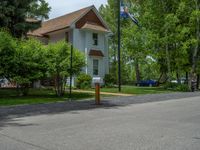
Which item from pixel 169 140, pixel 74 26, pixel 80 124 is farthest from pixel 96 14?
pixel 169 140

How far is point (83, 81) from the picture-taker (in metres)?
34.6

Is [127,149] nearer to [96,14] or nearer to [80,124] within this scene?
[80,124]

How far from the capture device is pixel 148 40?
36250 millimetres

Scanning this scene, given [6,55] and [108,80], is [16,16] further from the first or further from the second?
[108,80]

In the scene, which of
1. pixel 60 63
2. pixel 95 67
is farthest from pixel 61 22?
pixel 60 63

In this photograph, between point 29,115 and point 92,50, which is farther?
point 92,50

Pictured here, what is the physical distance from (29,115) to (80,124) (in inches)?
147

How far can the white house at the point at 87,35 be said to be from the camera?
121 feet

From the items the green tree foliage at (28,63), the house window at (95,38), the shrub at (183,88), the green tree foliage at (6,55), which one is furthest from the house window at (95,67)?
the green tree foliage at (6,55)

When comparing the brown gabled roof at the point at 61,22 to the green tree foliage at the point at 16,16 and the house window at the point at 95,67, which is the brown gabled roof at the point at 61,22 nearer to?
the house window at the point at 95,67

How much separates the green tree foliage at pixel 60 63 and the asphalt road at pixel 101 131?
26.0 ft

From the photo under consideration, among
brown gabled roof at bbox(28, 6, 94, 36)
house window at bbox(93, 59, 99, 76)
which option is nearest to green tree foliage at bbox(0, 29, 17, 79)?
brown gabled roof at bbox(28, 6, 94, 36)

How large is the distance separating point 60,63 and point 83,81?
1175 centimetres

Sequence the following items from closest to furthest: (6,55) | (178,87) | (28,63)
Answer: (6,55) → (28,63) → (178,87)
